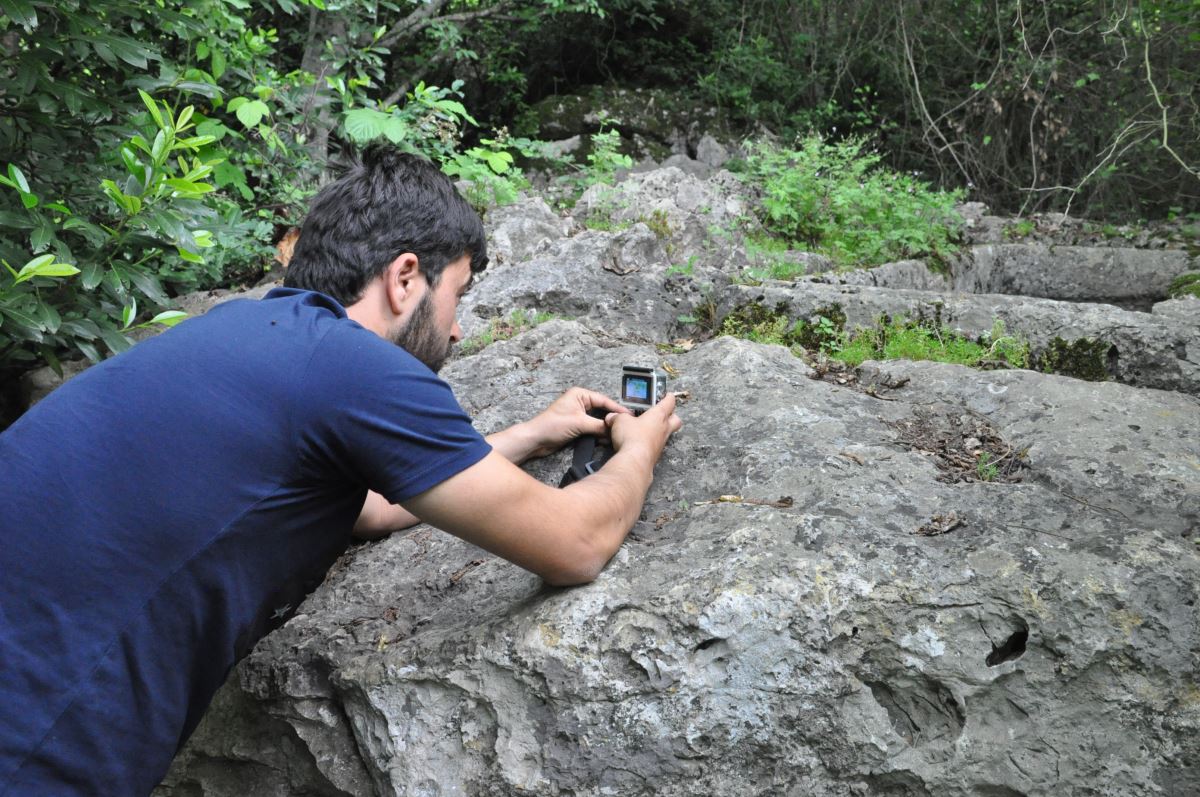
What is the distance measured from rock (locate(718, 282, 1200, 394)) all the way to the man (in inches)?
106

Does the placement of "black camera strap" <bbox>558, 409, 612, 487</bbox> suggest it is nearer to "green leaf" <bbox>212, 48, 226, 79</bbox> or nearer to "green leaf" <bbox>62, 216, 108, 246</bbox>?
"green leaf" <bbox>62, 216, 108, 246</bbox>

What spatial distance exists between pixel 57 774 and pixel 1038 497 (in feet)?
8.23

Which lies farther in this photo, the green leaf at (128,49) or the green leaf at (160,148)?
the green leaf at (128,49)

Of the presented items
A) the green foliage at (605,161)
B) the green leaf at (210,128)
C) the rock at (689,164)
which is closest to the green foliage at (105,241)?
the green leaf at (210,128)

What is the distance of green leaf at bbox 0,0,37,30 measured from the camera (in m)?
3.16

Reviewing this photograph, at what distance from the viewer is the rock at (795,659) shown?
6.81 feet

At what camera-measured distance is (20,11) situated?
319cm

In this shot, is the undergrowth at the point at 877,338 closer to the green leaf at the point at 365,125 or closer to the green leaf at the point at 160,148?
the green leaf at the point at 365,125

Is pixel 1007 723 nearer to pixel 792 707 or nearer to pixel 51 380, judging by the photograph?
pixel 792 707

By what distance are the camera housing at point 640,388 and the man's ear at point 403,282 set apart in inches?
31.7

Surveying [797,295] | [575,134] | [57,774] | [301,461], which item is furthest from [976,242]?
[57,774]

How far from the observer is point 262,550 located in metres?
2.07

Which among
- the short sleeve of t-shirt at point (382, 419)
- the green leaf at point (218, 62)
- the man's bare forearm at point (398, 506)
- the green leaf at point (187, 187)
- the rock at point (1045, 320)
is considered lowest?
the man's bare forearm at point (398, 506)

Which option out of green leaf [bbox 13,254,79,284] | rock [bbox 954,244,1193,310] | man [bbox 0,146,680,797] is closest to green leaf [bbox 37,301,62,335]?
green leaf [bbox 13,254,79,284]
